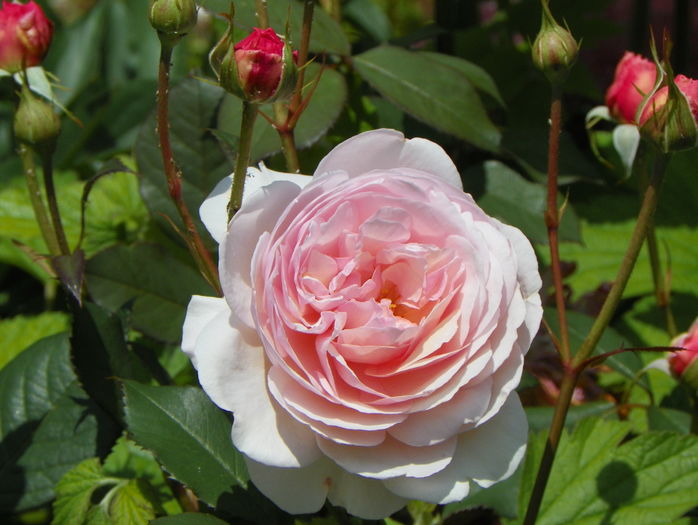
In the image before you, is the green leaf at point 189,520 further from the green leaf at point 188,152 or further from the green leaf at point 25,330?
the green leaf at point 25,330

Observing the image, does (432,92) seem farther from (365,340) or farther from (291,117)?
(365,340)

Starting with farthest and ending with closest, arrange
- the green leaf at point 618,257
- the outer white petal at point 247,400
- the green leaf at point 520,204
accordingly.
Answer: the green leaf at point 618,257 → the green leaf at point 520,204 → the outer white petal at point 247,400

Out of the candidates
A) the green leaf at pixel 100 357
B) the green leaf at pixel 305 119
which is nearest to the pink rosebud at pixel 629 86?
the green leaf at pixel 305 119

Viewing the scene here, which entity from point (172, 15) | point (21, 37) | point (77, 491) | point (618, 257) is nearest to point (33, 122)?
point (21, 37)

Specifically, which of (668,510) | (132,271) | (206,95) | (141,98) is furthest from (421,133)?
→ (141,98)

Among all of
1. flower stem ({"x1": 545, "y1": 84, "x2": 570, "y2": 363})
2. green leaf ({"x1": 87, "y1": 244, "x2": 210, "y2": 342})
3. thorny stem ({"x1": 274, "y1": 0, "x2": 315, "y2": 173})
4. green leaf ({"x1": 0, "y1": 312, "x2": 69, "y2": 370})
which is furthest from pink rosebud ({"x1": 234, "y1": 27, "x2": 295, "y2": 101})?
green leaf ({"x1": 0, "y1": 312, "x2": 69, "y2": 370})
